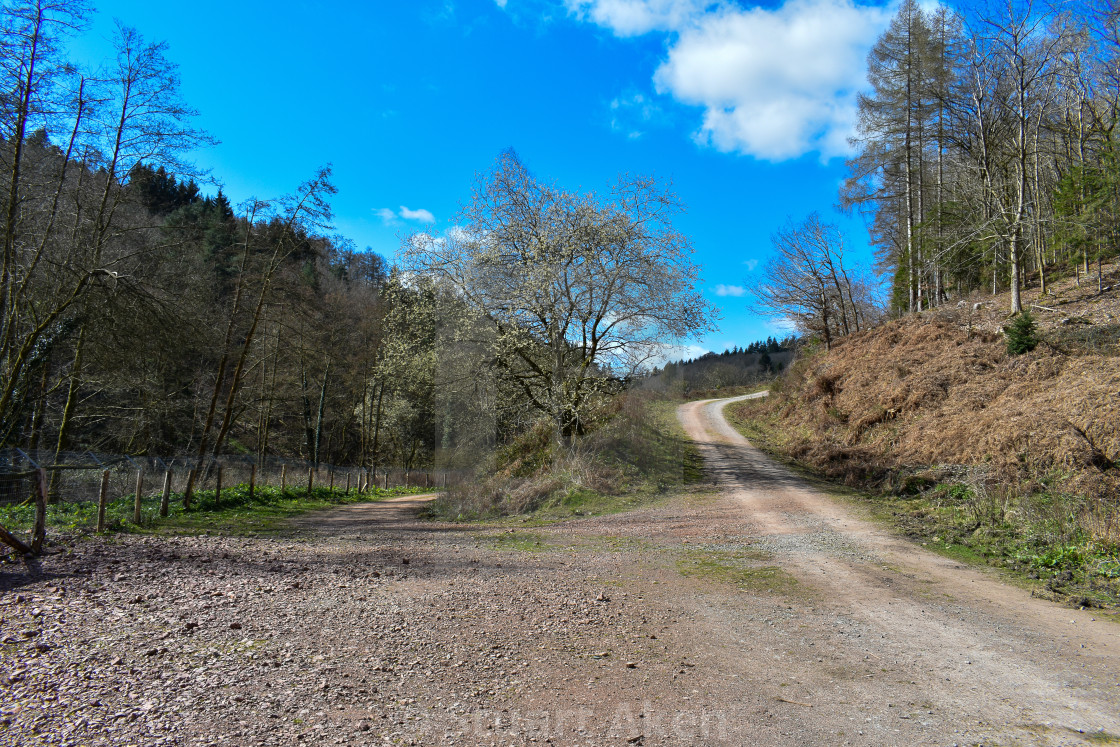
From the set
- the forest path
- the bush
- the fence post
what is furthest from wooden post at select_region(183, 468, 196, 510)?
the bush

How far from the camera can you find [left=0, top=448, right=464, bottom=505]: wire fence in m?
10.3

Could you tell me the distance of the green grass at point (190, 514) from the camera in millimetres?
9789

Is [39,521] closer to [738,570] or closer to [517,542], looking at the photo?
[517,542]

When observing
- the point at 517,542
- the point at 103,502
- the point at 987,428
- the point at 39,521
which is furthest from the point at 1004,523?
the point at 103,502

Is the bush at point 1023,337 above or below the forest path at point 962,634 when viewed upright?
above

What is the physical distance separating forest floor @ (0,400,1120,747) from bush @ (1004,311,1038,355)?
1003 centimetres

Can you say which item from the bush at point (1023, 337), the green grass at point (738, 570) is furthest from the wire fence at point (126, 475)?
the bush at point (1023, 337)

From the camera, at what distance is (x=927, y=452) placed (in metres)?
13.1

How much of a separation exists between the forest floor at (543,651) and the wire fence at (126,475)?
281 cm

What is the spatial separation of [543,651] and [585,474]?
9.99 meters

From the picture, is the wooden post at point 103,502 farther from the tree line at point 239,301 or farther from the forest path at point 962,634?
the forest path at point 962,634

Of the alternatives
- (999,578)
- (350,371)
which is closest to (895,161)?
(999,578)

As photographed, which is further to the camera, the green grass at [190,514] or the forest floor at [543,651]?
the green grass at [190,514]

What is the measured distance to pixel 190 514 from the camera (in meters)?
12.9
